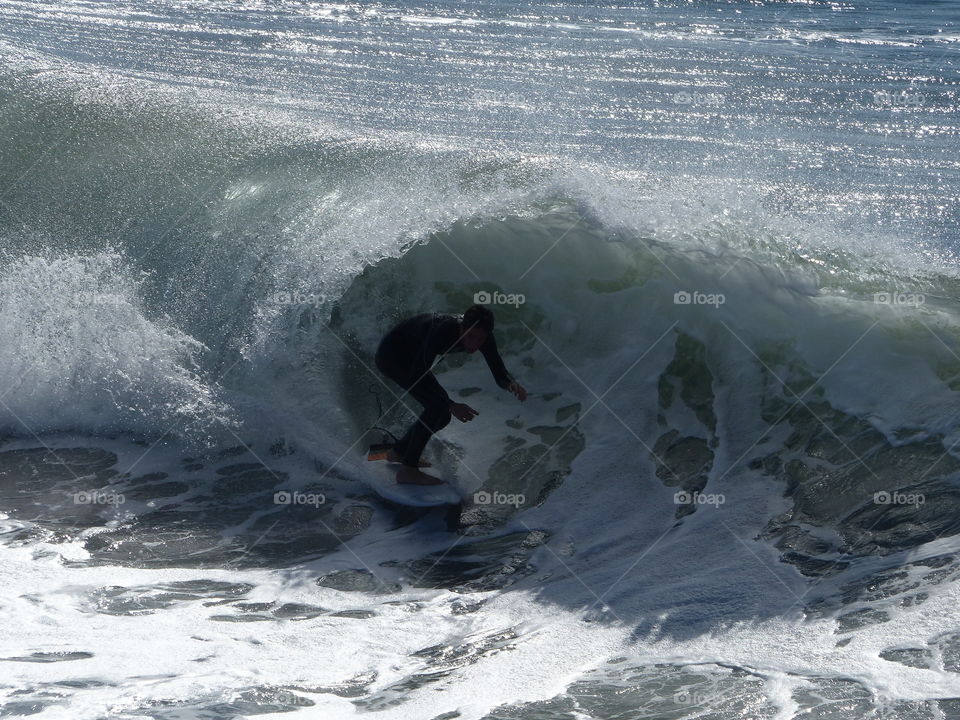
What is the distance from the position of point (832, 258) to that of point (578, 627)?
4291 millimetres

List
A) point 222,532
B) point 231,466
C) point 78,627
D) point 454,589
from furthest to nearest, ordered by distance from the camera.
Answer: point 231,466, point 222,532, point 454,589, point 78,627

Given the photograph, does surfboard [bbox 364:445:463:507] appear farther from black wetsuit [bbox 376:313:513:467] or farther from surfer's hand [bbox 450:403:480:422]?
surfer's hand [bbox 450:403:480:422]

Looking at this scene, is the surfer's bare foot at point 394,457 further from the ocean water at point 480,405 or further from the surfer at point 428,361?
the ocean water at point 480,405

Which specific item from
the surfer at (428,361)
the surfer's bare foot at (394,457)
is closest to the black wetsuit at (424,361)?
the surfer at (428,361)

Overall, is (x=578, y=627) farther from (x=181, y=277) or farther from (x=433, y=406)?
(x=181, y=277)

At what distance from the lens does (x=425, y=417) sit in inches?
276

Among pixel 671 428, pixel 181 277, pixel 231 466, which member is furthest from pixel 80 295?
pixel 671 428

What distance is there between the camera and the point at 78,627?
18.1 feet

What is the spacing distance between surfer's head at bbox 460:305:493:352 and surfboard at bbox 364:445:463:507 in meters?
1.16

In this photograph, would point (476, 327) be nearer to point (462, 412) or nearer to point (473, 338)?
point (473, 338)

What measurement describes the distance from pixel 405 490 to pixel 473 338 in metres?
1.30

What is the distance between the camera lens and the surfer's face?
6520 mm

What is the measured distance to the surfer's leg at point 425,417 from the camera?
6.89m

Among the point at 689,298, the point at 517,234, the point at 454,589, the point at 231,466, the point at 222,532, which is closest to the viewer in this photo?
the point at 454,589
